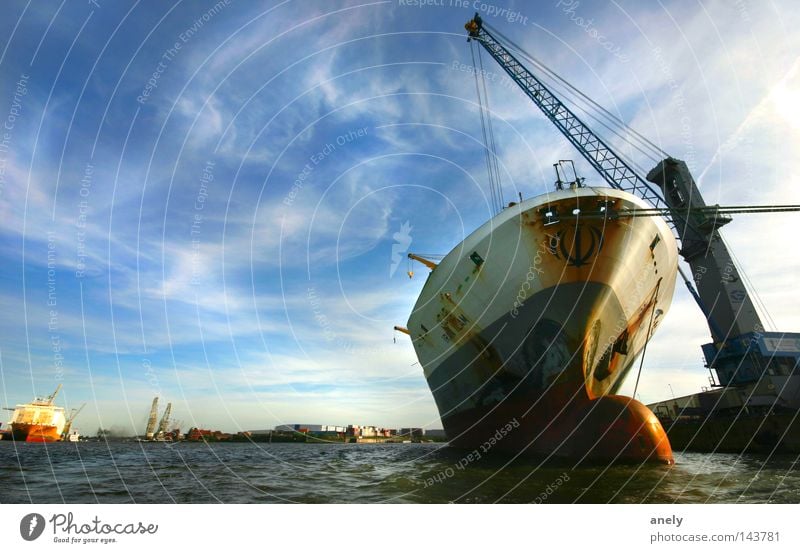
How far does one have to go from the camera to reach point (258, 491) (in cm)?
902

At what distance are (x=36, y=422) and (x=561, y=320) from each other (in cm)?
6637

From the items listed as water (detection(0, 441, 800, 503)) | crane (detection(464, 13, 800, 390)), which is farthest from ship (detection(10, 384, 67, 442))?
crane (detection(464, 13, 800, 390))

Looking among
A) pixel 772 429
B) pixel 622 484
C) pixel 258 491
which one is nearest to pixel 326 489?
pixel 258 491

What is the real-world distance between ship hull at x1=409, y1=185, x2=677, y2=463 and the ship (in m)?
56.4

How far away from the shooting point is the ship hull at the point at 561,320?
36.9 ft

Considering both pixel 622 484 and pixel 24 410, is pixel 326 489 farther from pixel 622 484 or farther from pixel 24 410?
pixel 24 410

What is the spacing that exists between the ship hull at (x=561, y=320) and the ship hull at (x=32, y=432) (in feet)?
202

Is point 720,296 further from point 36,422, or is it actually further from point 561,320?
point 36,422

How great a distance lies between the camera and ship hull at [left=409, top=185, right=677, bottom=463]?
11250 mm

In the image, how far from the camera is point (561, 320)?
1304 centimetres

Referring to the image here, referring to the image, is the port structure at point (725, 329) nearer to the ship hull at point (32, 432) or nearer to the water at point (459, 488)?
the water at point (459, 488)

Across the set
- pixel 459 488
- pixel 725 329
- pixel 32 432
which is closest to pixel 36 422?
pixel 32 432

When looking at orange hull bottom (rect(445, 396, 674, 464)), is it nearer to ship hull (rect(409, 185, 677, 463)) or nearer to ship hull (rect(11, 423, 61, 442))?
ship hull (rect(409, 185, 677, 463))
